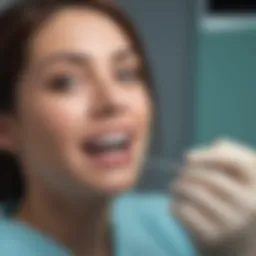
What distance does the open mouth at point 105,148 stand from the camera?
61 centimetres

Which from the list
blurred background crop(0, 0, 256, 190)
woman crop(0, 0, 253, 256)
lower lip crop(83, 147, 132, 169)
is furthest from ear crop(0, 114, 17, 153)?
blurred background crop(0, 0, 256, 190)

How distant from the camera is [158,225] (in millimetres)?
751

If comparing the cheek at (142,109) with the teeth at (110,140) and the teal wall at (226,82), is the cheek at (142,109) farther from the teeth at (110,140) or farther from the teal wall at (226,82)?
the teal wall at (226,82)

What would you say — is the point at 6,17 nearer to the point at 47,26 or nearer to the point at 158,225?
the point at 47,26

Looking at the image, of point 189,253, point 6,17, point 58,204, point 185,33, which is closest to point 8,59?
point 6,17

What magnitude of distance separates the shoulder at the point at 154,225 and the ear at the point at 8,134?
14 cm

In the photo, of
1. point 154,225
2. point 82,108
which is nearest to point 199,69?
point 154,225

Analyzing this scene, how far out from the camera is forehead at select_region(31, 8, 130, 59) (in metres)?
0.64

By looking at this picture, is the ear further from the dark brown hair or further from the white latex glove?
the white latex glove

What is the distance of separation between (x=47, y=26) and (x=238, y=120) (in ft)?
2.13

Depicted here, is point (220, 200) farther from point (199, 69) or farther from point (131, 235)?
point (199, 69)

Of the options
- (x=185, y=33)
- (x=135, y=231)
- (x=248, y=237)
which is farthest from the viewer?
(x=185, y=33)

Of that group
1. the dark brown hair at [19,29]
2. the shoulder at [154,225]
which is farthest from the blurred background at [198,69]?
the dark brown hair at [19,29]

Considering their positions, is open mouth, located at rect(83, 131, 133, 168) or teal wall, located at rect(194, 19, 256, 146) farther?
teal wall, located at rect(194, 19, 256, 146)
